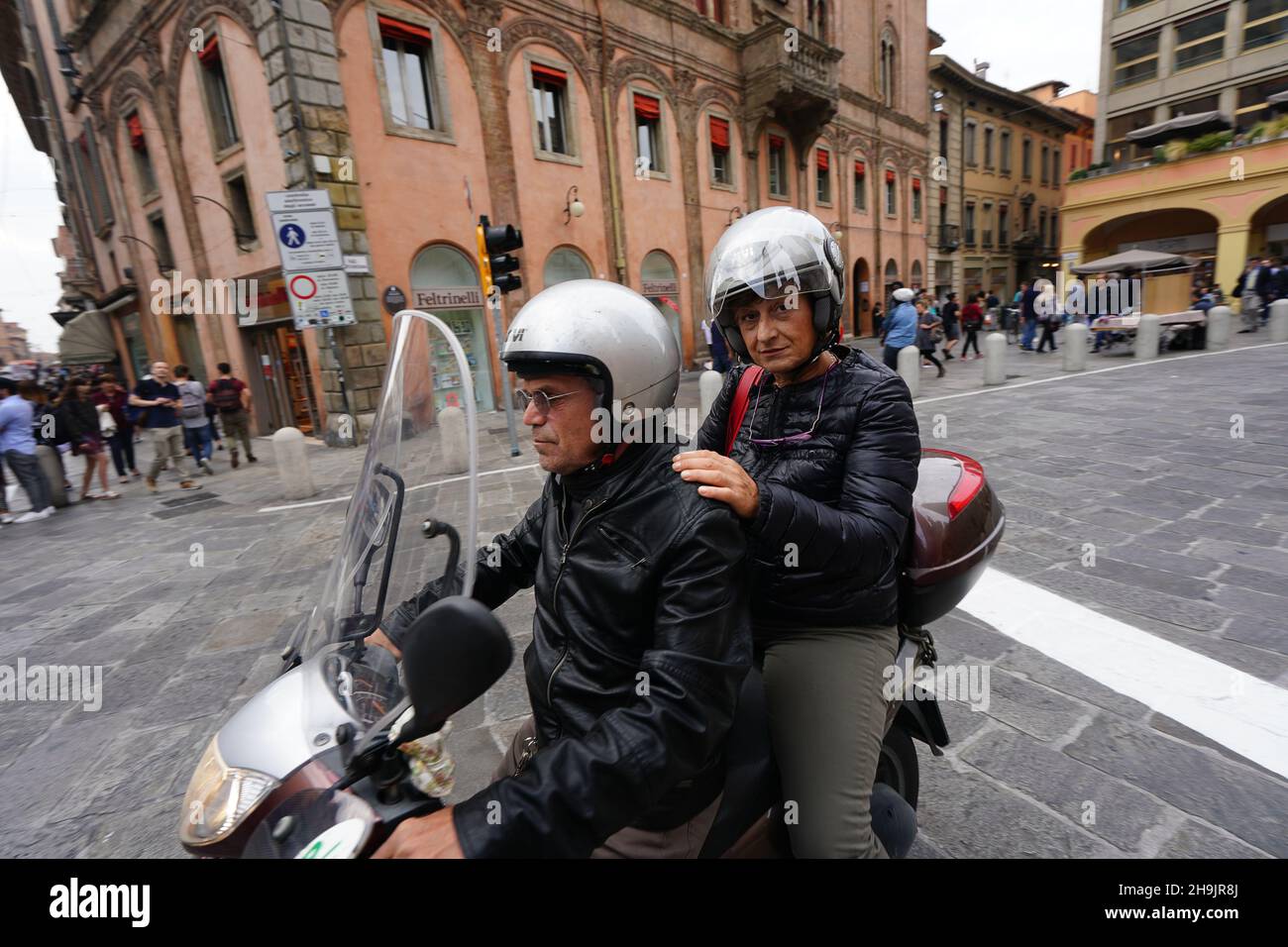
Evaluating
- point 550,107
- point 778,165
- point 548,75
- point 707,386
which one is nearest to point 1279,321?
point 707,386

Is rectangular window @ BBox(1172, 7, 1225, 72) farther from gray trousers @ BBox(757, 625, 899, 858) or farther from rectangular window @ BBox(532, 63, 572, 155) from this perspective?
gray trousers @ BBox(757, 625, 899, 858)

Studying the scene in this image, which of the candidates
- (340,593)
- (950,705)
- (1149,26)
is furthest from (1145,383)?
(1149,26)

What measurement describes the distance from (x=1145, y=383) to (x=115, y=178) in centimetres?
2396

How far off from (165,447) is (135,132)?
10.9 meters

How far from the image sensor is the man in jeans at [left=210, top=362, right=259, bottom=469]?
31.9 feet

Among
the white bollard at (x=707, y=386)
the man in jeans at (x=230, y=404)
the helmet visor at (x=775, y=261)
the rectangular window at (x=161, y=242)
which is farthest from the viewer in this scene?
the rectangular window at (x=161, y=242)

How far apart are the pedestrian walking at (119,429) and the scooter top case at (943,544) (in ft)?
40.2

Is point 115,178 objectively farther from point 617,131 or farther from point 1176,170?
point 1176,170

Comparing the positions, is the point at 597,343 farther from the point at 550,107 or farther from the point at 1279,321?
the point at 1279,321

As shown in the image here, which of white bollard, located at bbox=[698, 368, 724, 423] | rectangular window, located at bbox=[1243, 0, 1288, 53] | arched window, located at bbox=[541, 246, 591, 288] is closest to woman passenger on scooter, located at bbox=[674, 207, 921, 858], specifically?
white bollard, located at bbox=[698, 368, 724, 423]

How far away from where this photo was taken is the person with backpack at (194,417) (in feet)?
30.1

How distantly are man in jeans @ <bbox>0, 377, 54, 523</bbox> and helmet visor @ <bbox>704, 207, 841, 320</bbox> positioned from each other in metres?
9.81

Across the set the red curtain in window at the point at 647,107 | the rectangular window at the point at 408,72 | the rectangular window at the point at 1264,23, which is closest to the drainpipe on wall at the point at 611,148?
the red curtain in window at the point at 647,107

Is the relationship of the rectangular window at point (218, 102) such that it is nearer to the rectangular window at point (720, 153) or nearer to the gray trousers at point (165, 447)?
the gray trousers at point (165, 447)
